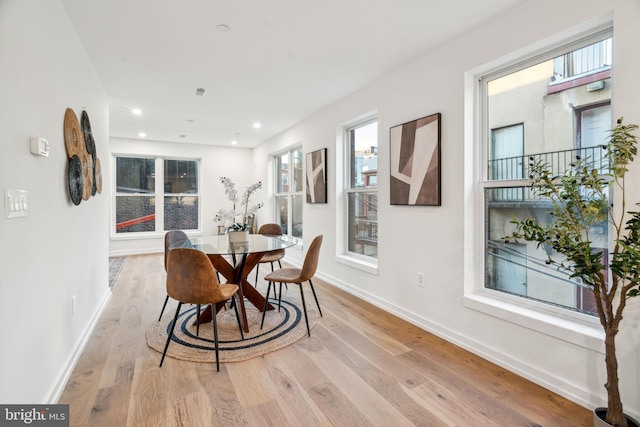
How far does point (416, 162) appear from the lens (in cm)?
282

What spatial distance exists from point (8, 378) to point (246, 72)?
9.13ft

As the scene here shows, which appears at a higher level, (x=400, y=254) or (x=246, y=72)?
(x=246, y=72)

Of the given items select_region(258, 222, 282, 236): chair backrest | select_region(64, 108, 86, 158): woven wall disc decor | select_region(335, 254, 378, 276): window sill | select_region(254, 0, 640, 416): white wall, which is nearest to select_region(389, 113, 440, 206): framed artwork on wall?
select_region(254, 0, 640, 416): white wall

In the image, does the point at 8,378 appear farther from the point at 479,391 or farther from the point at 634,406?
the point at 634,406

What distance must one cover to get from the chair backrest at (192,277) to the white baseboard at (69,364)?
76cm

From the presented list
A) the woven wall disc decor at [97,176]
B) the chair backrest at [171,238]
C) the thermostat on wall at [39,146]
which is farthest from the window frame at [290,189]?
the thermostat on wall at [39,146]

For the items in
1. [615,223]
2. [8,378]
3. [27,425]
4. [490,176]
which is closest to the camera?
[8,378]

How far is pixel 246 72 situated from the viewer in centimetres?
310

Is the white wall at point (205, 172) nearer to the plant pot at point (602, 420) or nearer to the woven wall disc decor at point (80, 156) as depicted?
the woven wall disc decor at point (80, 156)

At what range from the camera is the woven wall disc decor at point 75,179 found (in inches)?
84.0

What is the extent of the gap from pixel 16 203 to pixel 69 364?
1.33m

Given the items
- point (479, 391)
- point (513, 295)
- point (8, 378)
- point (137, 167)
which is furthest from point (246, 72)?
point (137, 167)

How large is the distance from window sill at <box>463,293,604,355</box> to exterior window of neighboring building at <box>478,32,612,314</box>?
0.08 metres

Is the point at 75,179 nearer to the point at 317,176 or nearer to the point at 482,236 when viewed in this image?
the point at 317,176
